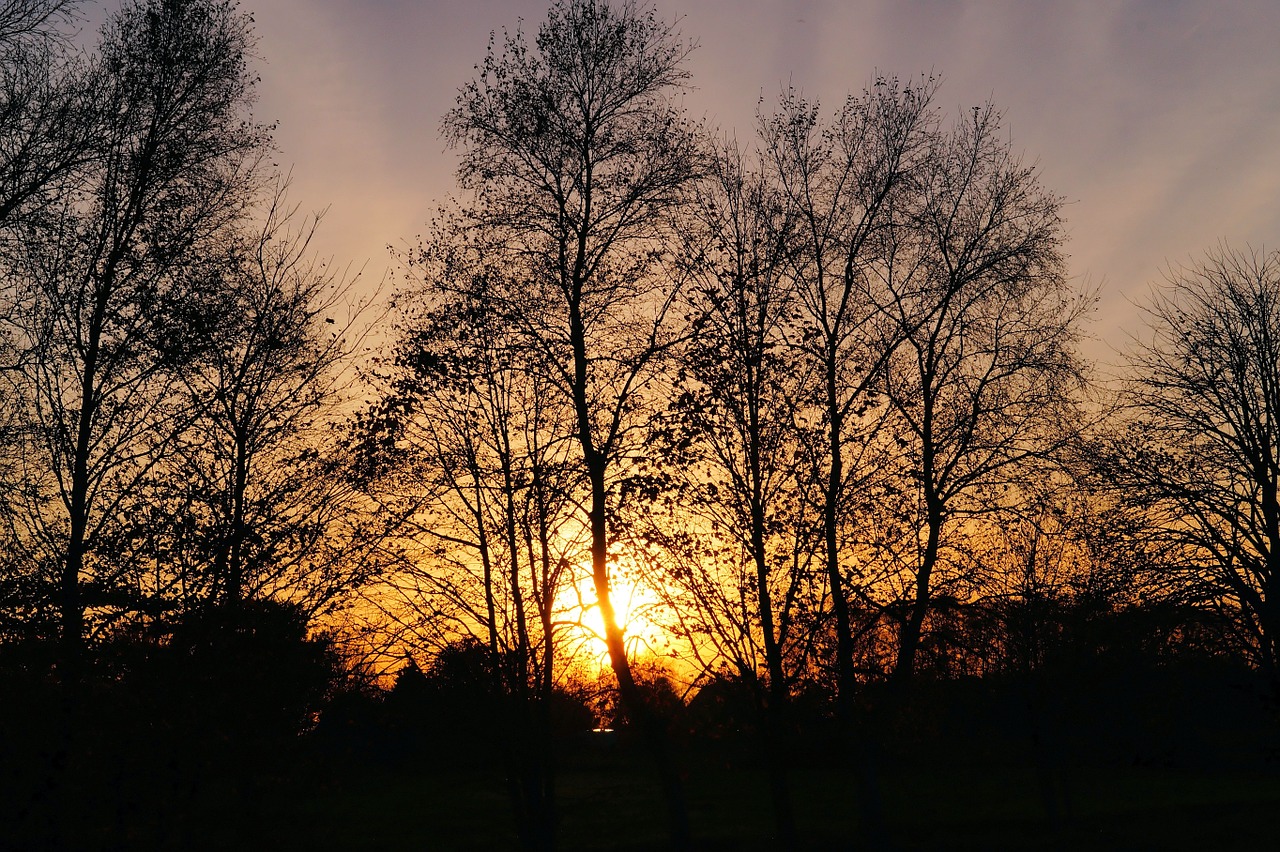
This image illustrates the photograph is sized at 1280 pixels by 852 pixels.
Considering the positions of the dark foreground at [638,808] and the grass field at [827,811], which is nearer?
the dark foreground at [638,808]

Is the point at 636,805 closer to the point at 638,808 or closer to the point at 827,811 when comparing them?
the point at 638,808

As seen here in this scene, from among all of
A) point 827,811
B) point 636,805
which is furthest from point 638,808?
point 827,811

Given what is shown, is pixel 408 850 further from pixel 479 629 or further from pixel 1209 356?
pixel 1209 356

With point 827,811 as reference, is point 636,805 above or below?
above

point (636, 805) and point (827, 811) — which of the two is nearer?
point (827, 811)

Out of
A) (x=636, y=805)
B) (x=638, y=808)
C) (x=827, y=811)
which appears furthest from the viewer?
(x=636, y=805)

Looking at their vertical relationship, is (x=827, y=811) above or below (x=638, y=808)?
below

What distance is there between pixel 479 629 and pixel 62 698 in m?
11.2

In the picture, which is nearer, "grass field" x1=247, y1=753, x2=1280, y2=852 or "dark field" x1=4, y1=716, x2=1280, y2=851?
"dark field" x1=4, y1=716, x2=1280, y2=851

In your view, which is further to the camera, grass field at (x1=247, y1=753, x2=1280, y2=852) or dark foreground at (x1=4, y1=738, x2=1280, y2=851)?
grass field at (x1=247, y1=753, x2=1280, y2=852)

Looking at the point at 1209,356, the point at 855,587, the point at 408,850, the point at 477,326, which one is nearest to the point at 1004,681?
the point at 1209,356

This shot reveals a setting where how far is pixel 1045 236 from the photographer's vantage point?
70.1 feet

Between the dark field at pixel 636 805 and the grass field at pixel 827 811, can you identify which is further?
the grass field at pixel 827 811

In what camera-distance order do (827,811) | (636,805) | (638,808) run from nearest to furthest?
(827,811)
(638,808)
(636,805)
